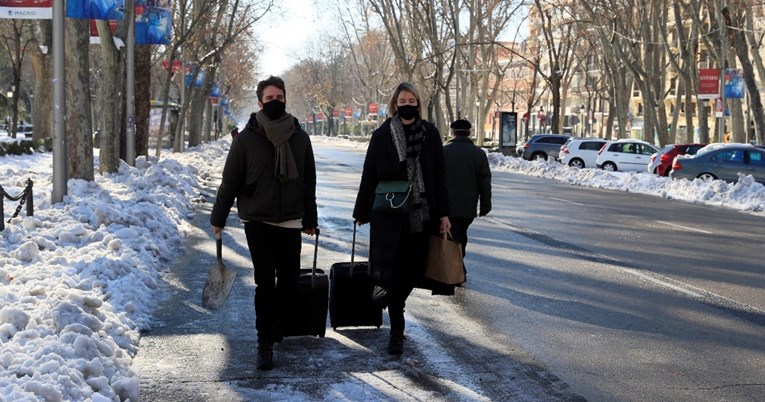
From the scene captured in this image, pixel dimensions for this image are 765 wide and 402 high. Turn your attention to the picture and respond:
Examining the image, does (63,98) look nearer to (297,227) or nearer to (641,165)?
(297,227)

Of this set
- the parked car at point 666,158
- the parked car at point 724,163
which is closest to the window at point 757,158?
the parked car at point 724,163

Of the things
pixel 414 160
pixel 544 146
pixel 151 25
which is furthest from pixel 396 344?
pixel 544 146

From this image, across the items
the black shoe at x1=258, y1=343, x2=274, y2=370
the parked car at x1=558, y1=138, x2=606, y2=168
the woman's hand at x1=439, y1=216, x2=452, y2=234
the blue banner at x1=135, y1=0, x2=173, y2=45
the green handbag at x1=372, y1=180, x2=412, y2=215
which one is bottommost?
the black shoe at x1=258, y1=343, x2=274, y2=370

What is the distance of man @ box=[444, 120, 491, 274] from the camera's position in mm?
9320

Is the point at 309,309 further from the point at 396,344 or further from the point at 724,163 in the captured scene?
the point at 724,163

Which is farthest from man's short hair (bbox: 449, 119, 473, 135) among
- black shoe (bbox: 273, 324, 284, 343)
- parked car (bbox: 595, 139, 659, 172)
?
parked car (bbox: 595, 139, 659, 172)

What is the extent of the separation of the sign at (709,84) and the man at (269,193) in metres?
33.9

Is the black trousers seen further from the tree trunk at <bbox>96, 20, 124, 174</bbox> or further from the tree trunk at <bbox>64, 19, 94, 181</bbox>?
the tree trunk at <bbox>96, 20, 124, 174</bbox>

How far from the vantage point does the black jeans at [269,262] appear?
20.7 ft

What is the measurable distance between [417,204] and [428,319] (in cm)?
184

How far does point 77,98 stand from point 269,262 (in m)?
12.2

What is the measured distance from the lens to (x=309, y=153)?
21.3ft

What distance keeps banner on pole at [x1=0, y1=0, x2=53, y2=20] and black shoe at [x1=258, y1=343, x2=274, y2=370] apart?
31.2 feet

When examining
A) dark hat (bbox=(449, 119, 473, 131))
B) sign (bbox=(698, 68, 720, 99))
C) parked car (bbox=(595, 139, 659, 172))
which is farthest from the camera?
parked car (bbox=(595, 139, 659, 172))
